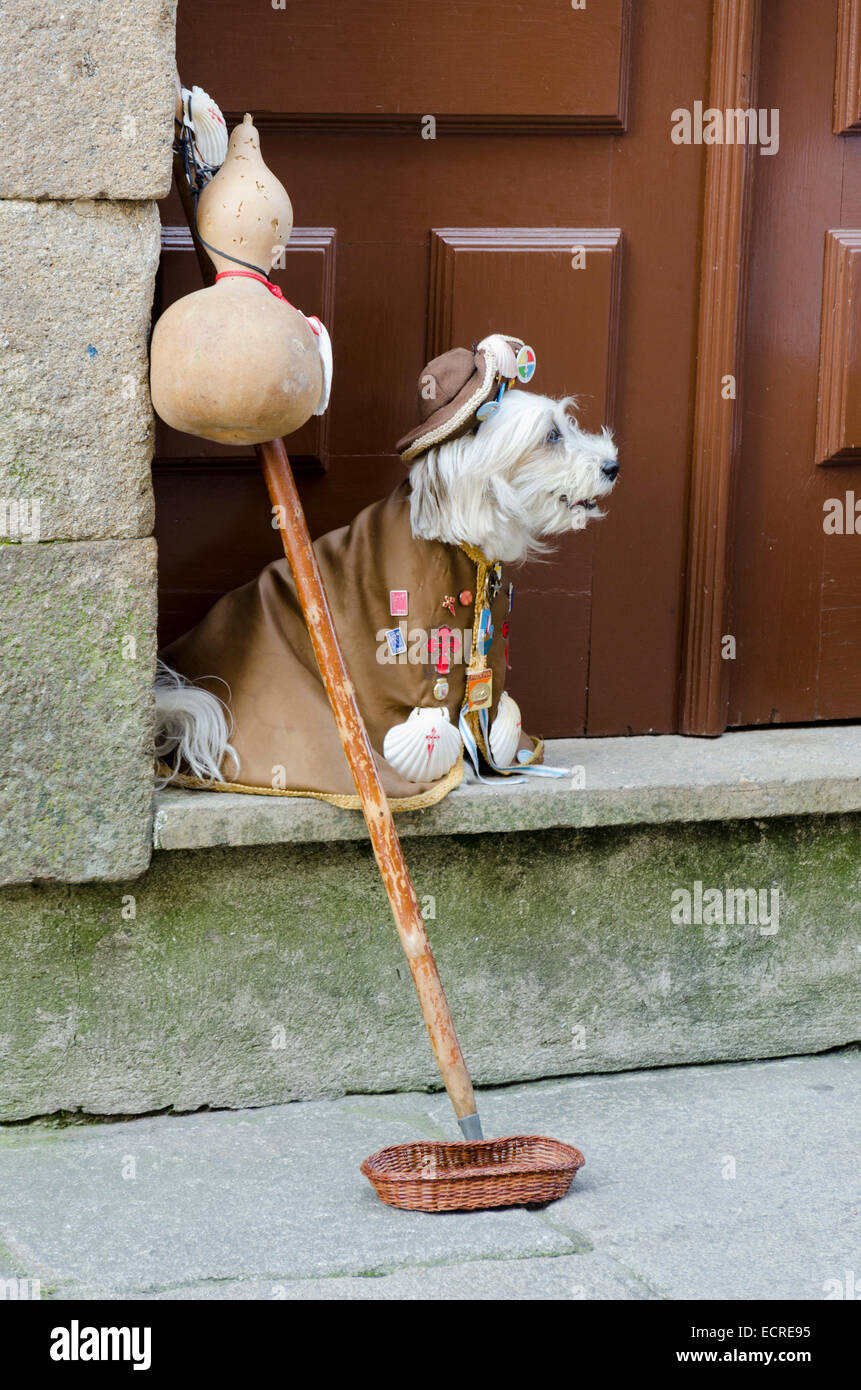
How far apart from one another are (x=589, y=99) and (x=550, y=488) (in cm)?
103

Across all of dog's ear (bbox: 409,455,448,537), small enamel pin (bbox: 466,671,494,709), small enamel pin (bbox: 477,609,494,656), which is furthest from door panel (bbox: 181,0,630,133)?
small enamel pin (bbox: 466,671,494,709)

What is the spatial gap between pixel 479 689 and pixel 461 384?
62 cm

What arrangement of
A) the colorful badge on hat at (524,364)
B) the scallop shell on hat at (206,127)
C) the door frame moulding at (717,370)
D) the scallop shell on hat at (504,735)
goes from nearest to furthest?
the scallop shell on hat at (206,127) < the colorful badge on hat at (524,364) < the scallop shell on hat at (504,735) < the door frame moulding at (717,370)

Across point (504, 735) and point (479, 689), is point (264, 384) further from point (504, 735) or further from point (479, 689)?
point (504, 735)

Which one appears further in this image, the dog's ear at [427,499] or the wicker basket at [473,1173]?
the dog's ear at [427,499]

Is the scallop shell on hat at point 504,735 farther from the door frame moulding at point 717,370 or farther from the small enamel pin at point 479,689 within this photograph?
the door frame moulding at point 717,370

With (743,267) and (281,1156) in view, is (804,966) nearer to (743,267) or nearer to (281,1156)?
(281,1156)

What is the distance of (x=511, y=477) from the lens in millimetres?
2842

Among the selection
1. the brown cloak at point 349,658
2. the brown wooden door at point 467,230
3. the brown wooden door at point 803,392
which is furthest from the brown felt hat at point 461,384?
the brown wooden door at point 803,392

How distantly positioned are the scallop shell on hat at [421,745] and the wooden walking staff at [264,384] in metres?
0.13

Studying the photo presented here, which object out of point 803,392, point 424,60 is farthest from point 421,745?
point 424,60

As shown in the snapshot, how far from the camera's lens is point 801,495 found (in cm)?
359

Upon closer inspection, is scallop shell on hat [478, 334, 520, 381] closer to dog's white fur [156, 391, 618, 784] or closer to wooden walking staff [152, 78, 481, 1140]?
dog's white fur [156, 391, 618, 784]

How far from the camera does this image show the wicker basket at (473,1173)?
2.58 metres
